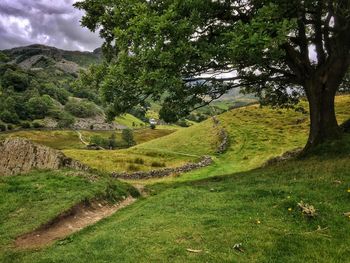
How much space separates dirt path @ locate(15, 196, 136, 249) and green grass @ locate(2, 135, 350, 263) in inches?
30.6

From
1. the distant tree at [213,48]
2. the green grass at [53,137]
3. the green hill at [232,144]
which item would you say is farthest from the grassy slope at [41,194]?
the green grass at [53,137]

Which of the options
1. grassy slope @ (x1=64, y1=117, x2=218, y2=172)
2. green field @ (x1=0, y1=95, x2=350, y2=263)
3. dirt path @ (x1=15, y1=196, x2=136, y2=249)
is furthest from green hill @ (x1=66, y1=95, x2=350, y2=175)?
dirt path @ (x1=15, y1=196, x2=136, y2=249)

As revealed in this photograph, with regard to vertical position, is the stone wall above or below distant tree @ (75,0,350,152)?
below

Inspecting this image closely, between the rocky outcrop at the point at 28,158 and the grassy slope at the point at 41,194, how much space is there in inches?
80.7

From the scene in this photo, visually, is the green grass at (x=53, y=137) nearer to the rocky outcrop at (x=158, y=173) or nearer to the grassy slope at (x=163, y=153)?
the grassy slope at (x=163, y=153)

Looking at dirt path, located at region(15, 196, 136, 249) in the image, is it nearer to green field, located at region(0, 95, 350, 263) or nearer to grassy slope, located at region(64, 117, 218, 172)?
green field, located at region(0, 95, 350, 263)

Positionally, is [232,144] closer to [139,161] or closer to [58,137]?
[139,161]

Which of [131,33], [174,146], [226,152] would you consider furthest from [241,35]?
[174,146]

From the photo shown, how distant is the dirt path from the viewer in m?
16.0

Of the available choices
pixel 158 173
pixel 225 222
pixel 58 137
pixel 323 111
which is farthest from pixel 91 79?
pixel 58 137

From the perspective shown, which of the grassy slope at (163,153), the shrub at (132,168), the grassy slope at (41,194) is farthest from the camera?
the grassy slope at (163,153)

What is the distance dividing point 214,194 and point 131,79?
8.14m

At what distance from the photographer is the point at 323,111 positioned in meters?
27.1

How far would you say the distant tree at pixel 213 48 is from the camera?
20.8 metres
